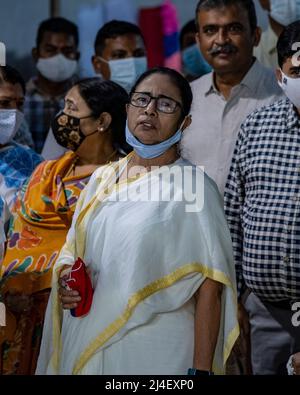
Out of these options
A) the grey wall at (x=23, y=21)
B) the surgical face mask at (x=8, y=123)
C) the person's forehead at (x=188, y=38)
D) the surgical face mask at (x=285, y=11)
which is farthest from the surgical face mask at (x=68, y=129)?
the grey wall at (x=23, y=21)

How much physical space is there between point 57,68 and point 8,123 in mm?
1783

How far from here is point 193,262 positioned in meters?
4.39

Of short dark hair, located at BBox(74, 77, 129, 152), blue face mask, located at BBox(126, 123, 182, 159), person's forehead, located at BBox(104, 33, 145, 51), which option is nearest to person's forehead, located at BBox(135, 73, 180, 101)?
blue face mask, located at BBox(126, 123, 182, 159)

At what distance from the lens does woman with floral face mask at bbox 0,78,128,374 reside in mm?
5320

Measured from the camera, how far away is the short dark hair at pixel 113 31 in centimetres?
705

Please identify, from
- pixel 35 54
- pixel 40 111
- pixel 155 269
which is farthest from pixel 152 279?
pixel 35 54

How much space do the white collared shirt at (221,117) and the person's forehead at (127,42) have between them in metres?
1.13

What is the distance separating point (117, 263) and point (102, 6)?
170 inches

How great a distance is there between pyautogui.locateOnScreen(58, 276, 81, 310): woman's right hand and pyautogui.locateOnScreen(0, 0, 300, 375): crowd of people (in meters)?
0.01

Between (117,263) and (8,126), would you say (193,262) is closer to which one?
(117,263)

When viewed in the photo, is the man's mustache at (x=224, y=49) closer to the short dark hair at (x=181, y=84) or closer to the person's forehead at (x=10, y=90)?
the person's forehead at (x=10, y=90)

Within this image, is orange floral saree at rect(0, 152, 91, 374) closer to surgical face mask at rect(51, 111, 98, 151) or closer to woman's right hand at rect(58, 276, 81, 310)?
surgical face mask at rect(51, 111, 98, 151)

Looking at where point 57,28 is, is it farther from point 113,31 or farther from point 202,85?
point 202,85
